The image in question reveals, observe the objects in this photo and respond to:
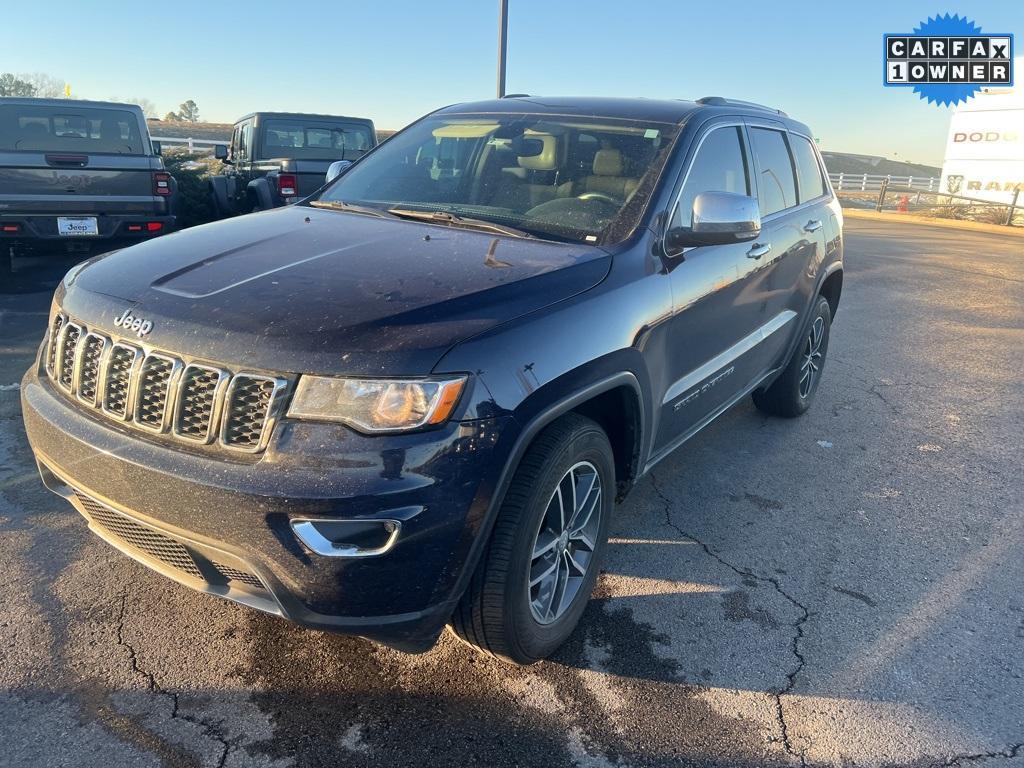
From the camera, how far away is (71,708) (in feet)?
7.99

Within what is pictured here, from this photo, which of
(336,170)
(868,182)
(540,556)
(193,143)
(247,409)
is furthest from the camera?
(868,182)

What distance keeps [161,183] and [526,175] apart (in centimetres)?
581

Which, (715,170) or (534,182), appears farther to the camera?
(715,170)

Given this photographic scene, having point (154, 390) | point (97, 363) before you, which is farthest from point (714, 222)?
point (97, 363)

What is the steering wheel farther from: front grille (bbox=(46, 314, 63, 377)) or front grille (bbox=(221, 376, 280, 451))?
front grille (bbox=(46, 314, 63, 377))

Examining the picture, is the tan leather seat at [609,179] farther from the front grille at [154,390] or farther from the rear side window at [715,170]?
the front grille at [154,390]

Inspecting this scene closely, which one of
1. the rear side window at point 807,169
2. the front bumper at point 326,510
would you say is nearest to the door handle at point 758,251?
the rear side window at point 807,169

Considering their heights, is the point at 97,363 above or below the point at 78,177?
below

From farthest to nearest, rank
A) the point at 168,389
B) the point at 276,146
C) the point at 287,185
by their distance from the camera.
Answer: the point at 276,146 < the point at 287,185 < the point at 168,389

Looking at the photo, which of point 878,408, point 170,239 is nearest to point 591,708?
point 170,239

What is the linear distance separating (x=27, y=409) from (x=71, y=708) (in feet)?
3.28

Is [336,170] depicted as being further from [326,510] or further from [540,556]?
[326,510]

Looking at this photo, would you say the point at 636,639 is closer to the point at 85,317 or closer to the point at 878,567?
the point at 878,567

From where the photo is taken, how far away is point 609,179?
3.38 metres
